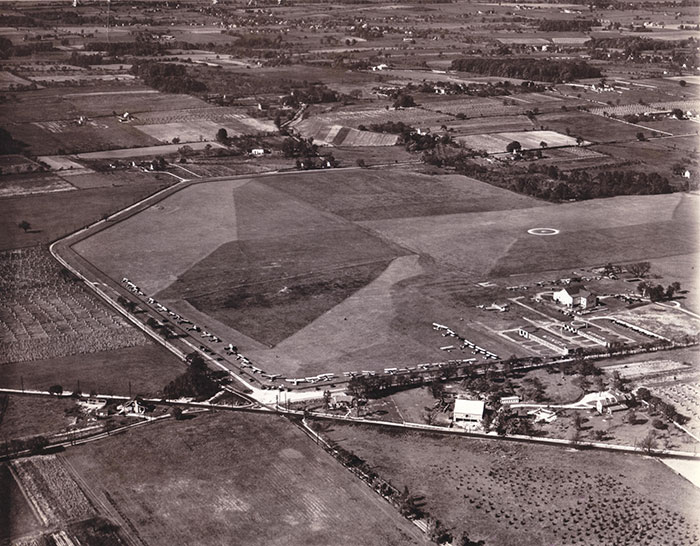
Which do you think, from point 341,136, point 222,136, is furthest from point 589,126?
point 222,136

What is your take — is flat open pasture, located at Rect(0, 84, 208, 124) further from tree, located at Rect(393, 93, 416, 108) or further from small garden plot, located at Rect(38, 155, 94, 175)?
tree, located at Rect(393, 93, 416, 108)

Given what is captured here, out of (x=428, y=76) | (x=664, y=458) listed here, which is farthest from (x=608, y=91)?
(x=664, y=458)

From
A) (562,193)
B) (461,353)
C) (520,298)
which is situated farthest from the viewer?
(562,193)

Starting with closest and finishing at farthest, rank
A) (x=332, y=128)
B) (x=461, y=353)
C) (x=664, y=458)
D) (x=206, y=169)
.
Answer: (x=664, y=458), (x=461, y=353), (x=206, y=169), (x=332, y=128)

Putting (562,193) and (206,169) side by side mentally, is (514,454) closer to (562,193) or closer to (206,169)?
(562,193)

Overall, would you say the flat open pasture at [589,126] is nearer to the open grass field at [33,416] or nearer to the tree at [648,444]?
the tree at [648,444]

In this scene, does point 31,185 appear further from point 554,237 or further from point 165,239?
point 554,237

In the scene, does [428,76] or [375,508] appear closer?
[375,508]
